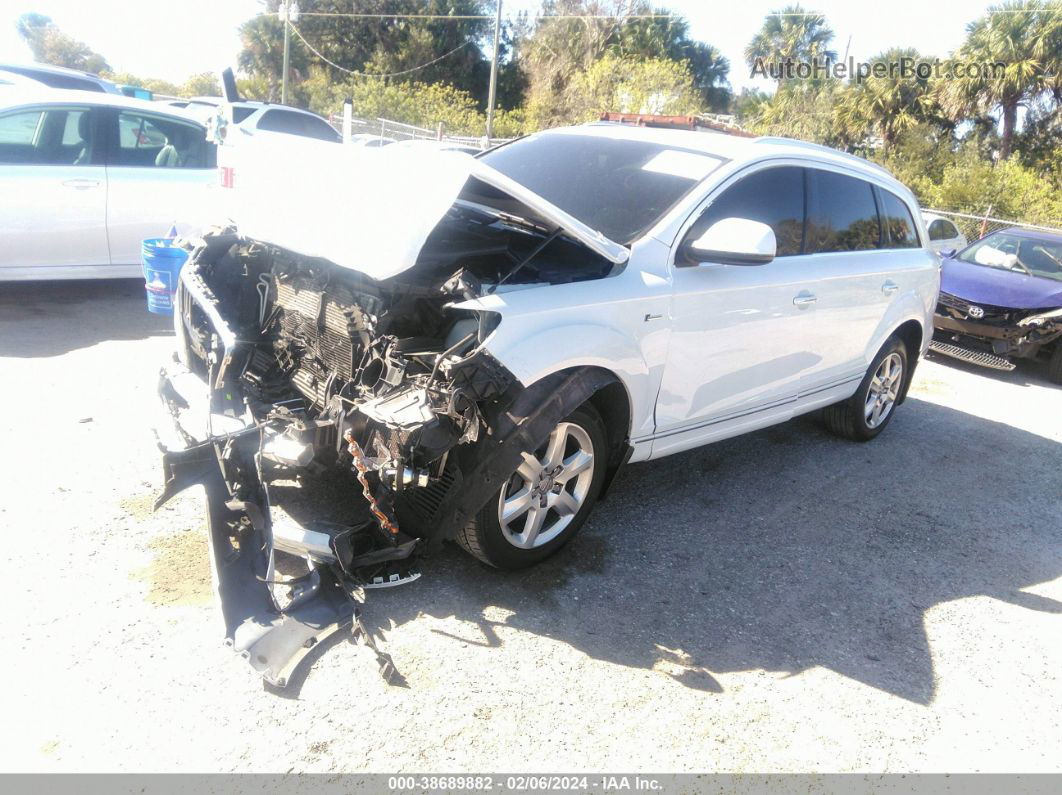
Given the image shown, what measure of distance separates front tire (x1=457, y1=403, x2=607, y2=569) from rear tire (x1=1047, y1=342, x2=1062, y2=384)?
24.1 ft

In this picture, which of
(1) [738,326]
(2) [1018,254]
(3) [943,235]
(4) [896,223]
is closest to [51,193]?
(1) [738,326]

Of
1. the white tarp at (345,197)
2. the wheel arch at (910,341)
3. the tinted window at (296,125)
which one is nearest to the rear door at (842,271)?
the wheel arch at (910,341)

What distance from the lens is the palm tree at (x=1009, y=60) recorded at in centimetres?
2303

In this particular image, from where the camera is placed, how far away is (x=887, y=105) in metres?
26.0

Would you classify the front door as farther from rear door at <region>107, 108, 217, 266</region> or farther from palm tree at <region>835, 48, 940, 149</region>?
palm tree at <region>835, 48, 940, 149</region>

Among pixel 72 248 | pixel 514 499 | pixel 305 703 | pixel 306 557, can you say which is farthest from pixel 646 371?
pixel 72 248

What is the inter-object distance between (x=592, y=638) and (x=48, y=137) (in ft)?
19.8

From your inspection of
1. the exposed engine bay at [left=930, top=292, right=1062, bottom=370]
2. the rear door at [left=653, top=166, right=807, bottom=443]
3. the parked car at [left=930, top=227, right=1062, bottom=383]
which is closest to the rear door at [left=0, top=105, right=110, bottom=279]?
the rear door at [left=653, top=166, right=807, bottom=443]

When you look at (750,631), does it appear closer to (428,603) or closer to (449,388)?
(428,603)

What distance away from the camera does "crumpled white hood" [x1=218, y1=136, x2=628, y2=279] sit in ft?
10.4

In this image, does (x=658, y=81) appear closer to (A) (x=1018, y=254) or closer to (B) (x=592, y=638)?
(A) (x=1018, y=254)

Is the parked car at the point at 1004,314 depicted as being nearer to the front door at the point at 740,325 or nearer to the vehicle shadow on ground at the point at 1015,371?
the vehicle shadow on ground at the point at 1015,371

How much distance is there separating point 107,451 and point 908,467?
504 centimetres

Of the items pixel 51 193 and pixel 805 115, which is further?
pixel 805 115
